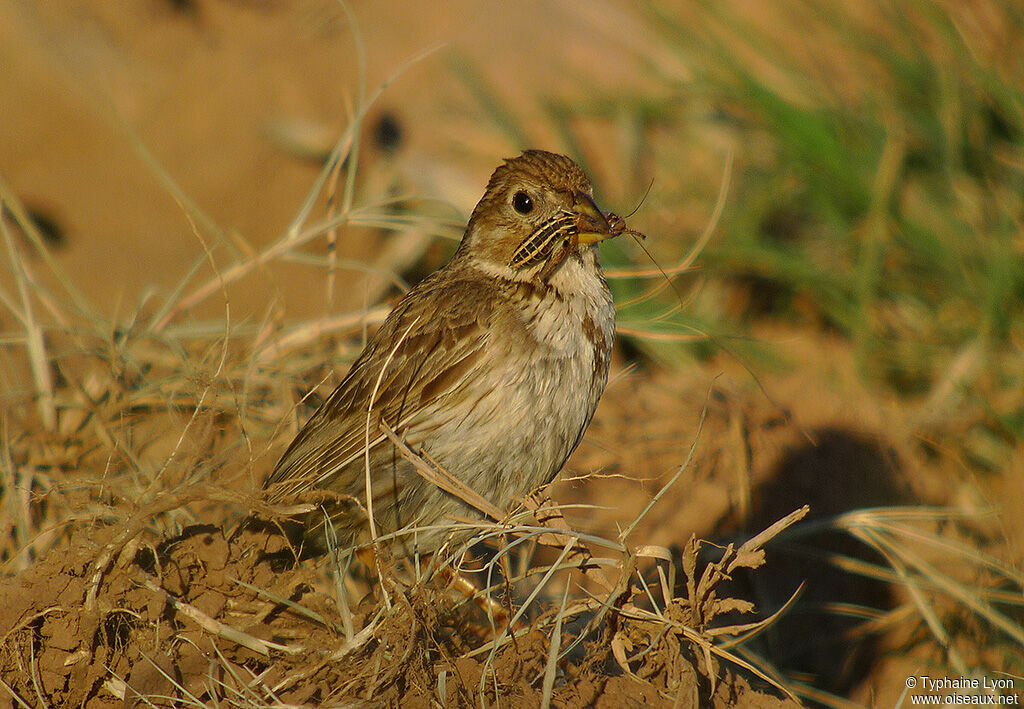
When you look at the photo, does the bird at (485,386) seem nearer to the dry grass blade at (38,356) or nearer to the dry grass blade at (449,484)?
the dry grass blade at (449,484)

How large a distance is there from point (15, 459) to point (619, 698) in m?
2.31

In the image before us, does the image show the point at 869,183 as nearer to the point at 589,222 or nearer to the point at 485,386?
the point at 589,222

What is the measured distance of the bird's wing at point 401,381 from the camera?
3.12m

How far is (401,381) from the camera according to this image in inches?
127

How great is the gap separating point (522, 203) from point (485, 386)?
25.3 inches

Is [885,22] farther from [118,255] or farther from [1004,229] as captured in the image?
[118,255]

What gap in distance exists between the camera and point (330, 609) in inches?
110

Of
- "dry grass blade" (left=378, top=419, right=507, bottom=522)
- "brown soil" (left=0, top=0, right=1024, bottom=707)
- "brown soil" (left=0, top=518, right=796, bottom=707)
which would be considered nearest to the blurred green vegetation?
"brown soil" (left=0, top=0, right=1024, bottom=707)

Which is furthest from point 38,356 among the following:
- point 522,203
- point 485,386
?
point 522,203

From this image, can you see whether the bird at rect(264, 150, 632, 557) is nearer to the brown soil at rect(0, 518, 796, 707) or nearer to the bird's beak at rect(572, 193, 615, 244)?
the bird's beak at rect(572, 193, 615, 244)
